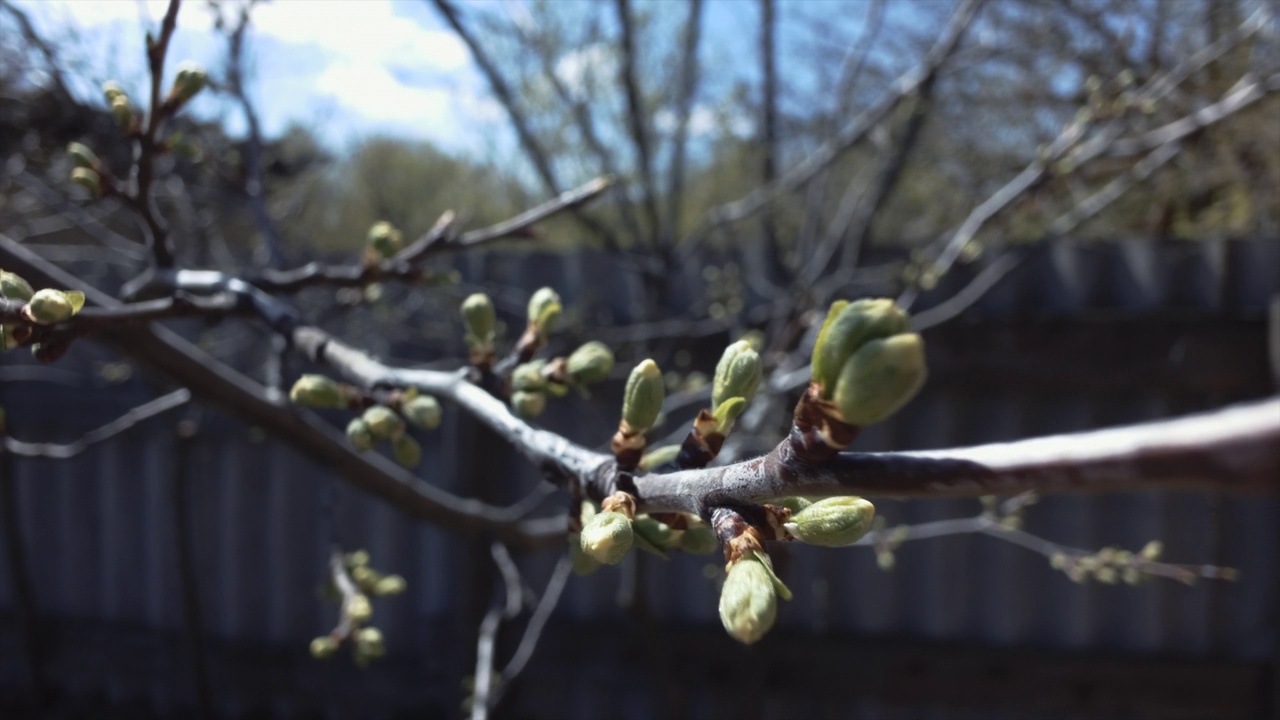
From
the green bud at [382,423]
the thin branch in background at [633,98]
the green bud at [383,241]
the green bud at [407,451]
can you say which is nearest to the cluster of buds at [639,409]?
the green bud at [382,423]

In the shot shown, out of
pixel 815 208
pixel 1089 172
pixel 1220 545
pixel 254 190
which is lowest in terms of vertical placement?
pixel 1220 545

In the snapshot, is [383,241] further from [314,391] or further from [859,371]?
[859,371]

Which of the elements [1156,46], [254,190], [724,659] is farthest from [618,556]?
[1156,46]

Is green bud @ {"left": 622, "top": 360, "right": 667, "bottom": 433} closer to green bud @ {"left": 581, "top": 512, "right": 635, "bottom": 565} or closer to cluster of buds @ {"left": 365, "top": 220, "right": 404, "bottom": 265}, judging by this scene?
green bud @ {"left": 581, "top": 512, "right": 635, "bottom": 565}

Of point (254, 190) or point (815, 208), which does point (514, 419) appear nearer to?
point (254, 190)

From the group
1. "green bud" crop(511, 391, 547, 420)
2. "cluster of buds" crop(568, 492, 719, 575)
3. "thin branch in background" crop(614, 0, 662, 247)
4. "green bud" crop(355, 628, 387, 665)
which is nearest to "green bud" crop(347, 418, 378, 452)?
"green bud" crop(511, 391, 547, 420)

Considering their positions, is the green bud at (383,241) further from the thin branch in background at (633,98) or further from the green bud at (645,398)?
the thin branch in background at (633,98)
